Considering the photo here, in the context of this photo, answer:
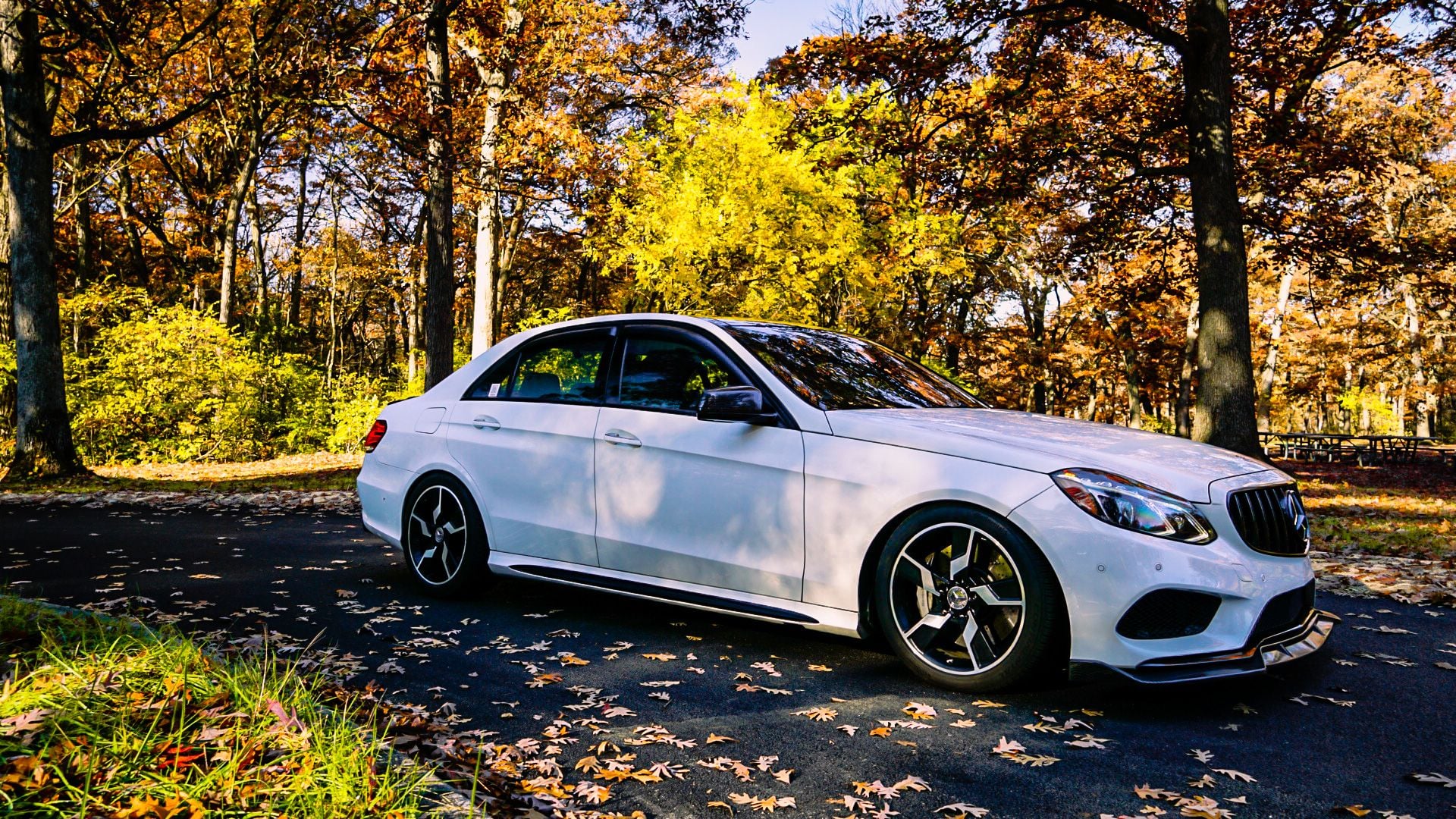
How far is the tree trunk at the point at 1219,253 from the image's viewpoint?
11.4m

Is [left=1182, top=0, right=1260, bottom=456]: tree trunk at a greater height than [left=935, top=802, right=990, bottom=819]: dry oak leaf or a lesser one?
greater

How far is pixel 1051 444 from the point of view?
13.4 feet

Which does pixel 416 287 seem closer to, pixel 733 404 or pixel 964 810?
pixel 733 404

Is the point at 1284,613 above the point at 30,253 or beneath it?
beneath

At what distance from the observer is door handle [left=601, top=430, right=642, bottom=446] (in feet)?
16.5

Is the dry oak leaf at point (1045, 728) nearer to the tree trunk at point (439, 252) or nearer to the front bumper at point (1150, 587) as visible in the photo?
the front bumper at point (1150, 587)

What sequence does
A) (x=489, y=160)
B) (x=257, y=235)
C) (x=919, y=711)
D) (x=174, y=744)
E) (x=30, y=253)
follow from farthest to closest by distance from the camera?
(x=257, y=235), (x=489, y=160), (x=30, y=253), (x=919, y=711), (x=174, y=744)

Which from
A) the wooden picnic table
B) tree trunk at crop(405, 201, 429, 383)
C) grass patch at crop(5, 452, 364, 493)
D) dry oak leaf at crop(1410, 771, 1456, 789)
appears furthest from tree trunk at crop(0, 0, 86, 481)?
the wooden picnic table

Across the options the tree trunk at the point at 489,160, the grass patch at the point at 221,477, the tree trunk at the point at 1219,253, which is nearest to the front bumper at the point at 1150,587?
the tree trunk at the point at 1219,253

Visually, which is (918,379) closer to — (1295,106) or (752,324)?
(752,324)

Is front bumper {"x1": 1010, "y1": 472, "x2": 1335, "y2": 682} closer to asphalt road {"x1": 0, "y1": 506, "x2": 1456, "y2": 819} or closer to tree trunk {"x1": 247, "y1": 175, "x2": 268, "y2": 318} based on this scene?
asphalt road {"x1": 0, "y1": 506, "x2": 1456, "y2": 819}

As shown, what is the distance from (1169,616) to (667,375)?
2653 millimetres

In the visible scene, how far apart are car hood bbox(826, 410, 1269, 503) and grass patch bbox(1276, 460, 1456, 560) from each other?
5.51 meters

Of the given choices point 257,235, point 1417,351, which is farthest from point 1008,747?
point 1417,351
